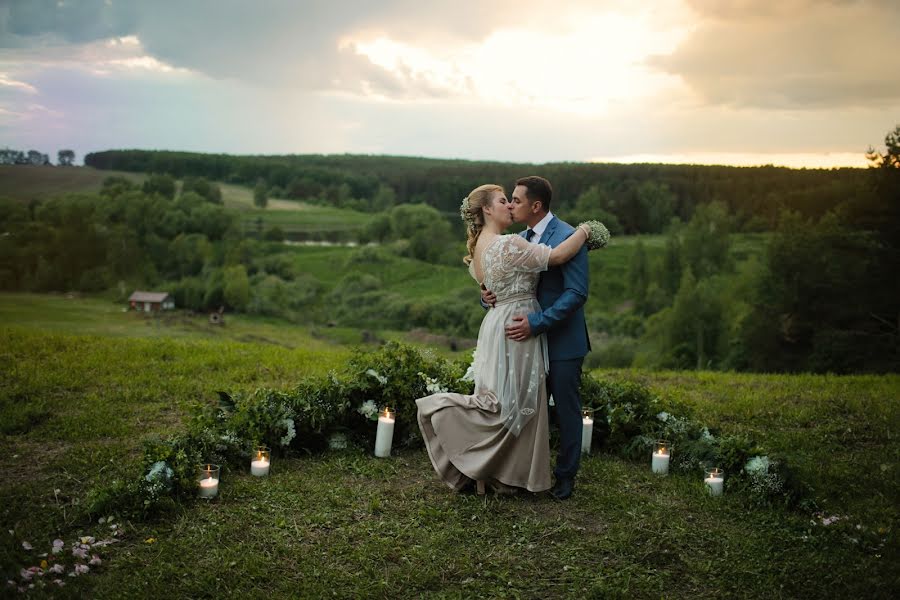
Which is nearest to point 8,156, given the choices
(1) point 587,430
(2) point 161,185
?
(1) point 587,430

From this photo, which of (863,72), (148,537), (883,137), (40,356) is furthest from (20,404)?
(883,137)

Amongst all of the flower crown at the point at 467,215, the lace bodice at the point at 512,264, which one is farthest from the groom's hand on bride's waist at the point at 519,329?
the flower crown at the point at 467,215

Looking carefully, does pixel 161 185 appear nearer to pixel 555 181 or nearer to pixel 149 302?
pixel 149 302

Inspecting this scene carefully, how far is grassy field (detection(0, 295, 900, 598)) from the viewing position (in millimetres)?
4773

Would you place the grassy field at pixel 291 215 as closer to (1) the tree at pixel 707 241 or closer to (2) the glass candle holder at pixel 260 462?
(1) the tree at pixel 707 241

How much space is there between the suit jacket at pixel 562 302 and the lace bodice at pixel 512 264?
0.13m

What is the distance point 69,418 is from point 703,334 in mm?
39460

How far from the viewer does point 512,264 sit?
5.86 meters

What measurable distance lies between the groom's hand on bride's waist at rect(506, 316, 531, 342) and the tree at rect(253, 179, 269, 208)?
199 feet

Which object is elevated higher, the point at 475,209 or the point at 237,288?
the point at 475,209

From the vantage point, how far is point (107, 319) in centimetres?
2656

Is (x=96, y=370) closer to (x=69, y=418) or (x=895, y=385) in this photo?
(x=69, y=418)

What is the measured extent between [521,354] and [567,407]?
609 mm

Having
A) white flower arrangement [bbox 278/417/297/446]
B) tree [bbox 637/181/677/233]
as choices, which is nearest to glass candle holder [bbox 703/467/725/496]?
white flower arrangement [bbox 278/417/297/446]
